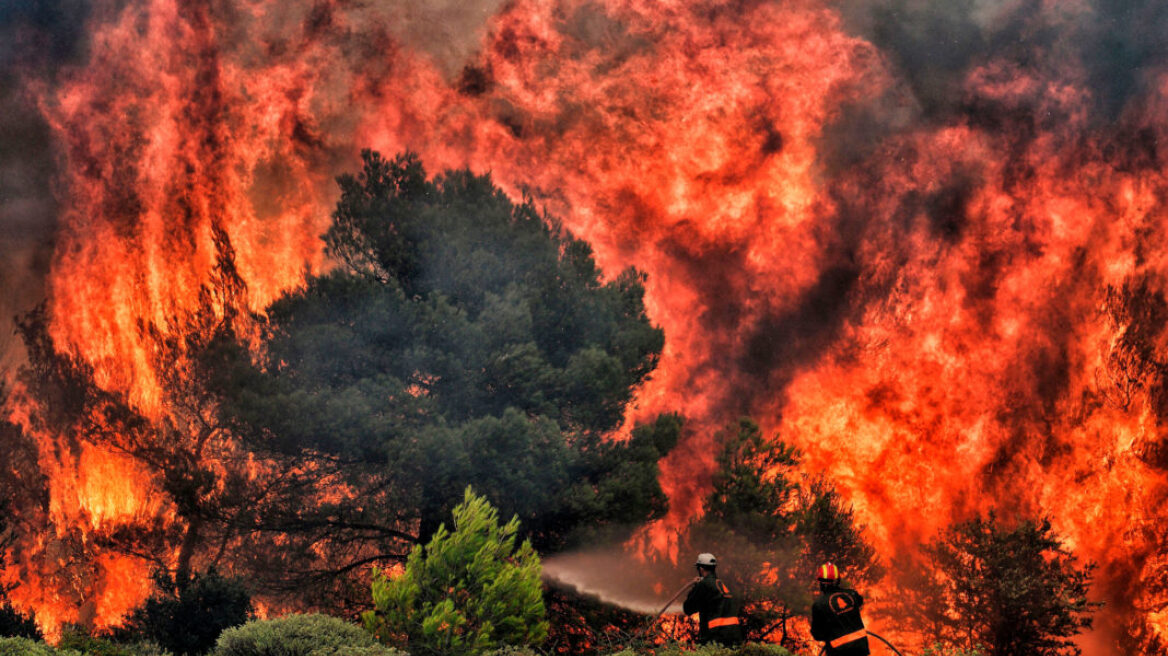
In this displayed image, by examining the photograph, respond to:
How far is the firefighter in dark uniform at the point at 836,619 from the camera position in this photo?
11438 mm

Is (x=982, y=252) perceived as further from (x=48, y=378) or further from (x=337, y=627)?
(x=48, y=378)

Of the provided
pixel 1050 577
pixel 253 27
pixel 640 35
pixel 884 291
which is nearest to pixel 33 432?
pixel 253 27

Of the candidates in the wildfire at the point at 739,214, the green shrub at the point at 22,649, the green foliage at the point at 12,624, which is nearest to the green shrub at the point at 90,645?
the green foliage at the point at 12,624

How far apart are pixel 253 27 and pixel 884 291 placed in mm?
19754

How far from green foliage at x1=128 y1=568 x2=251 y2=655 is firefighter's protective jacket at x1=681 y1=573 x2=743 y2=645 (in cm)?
786

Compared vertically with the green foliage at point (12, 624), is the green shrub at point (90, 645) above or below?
below

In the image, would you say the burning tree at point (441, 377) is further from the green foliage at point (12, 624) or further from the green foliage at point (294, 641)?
the green foliage at point (294, 641)

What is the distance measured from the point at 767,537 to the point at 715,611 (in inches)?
319

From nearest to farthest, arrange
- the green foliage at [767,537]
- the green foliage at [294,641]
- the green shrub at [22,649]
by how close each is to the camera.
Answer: the green shrub at [22,649], the green foliage at [294,641], the green foliage at [767,537]

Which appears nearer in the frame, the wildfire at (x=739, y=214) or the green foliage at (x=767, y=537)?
the green foliage at (x=767, y=537)

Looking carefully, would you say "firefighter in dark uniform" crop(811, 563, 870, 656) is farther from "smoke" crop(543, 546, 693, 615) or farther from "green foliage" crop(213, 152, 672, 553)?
"smoke" crop(543, 546, 693, 615)

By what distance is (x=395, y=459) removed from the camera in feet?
61.0

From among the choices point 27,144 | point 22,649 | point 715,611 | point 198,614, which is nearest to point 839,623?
point 715,611

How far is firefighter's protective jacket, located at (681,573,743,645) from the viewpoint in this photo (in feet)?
41.2
